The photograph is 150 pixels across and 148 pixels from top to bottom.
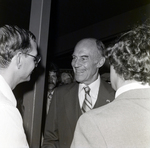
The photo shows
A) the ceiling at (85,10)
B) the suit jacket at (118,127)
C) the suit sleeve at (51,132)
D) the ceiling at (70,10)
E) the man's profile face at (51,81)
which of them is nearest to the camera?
the suit jacket at (118,127)

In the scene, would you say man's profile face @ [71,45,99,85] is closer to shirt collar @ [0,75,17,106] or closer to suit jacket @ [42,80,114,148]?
suit jacket @ [42,80,114,148]

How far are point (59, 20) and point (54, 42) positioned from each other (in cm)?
163

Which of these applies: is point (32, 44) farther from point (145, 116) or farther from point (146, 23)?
point (145, 116)

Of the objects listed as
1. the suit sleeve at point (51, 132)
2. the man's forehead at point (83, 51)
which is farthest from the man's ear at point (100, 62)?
the suit sleeve at point (51, 132)

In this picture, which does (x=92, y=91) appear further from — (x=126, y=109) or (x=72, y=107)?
(x=126, y=109)

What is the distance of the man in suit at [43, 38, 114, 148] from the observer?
1.66m

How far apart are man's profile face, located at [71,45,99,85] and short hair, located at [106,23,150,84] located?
0.87 m

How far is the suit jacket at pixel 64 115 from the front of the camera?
5.39 ft

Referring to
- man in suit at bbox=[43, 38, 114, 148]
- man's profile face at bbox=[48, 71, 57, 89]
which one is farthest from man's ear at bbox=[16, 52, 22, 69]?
man's profile face at bbox=[48, 71, 57, 89]

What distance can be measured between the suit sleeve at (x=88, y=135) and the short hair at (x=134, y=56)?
0.26m

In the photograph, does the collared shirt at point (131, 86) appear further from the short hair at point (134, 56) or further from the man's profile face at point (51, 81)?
the man's profile face at point (51, 81)

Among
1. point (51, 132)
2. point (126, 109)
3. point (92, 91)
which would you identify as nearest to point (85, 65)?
point (92, 91)

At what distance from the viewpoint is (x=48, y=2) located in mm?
1582

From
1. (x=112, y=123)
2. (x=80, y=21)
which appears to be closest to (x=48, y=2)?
(x=112, y=123)
